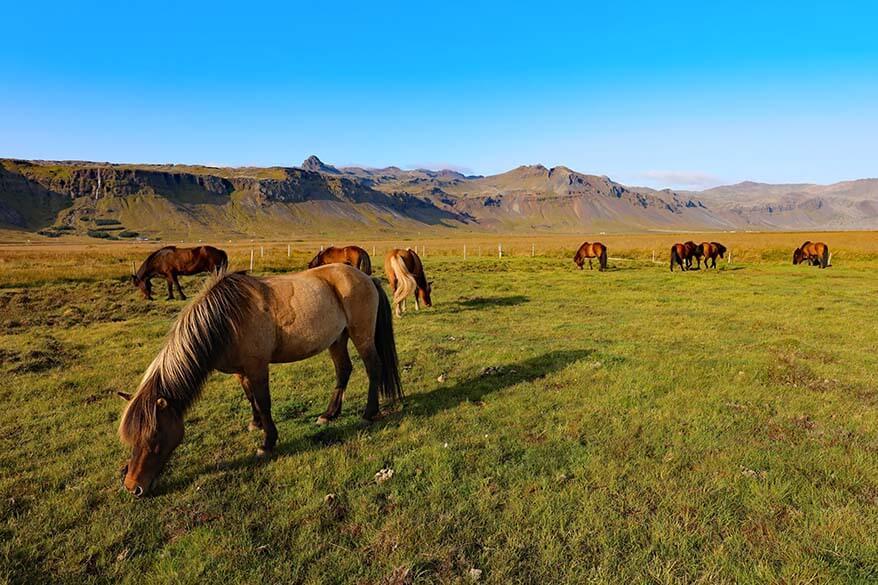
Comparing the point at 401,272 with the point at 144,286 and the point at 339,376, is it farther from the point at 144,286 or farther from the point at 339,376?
the point at 144,286

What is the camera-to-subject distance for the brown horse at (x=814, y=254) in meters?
32.6

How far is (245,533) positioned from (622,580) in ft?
10.6

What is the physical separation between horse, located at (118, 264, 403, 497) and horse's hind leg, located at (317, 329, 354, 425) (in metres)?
0.01

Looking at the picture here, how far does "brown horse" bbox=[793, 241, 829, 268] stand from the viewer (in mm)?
32625

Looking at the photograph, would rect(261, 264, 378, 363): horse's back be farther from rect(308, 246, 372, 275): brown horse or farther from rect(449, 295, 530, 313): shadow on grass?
rect(308, 246, 372, 275): brown horse

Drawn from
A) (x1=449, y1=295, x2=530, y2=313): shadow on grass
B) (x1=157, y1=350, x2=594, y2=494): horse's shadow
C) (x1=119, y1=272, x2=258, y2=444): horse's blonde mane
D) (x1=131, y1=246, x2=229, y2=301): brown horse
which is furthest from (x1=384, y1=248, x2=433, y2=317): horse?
(x1=119, y1=272, x2=258, y2=444): horse's blonde mane

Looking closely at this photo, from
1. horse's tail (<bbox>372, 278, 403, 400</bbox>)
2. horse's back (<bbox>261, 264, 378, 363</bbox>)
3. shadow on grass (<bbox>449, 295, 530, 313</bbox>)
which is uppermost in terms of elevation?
horse's back (<bbox>261, 264, 378, 363</bbox>)

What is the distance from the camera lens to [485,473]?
494cm

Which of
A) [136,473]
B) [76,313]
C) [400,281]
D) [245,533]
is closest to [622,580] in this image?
[245,533]

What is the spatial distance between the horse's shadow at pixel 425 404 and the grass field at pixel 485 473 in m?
0.05

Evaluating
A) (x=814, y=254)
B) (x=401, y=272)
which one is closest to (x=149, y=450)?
(x=401, y=272)

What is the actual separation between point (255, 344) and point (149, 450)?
1.53 meters

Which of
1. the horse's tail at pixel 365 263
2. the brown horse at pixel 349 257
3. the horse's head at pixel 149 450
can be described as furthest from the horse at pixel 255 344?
the brown horse at pixel 349 257

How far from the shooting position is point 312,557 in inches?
147
